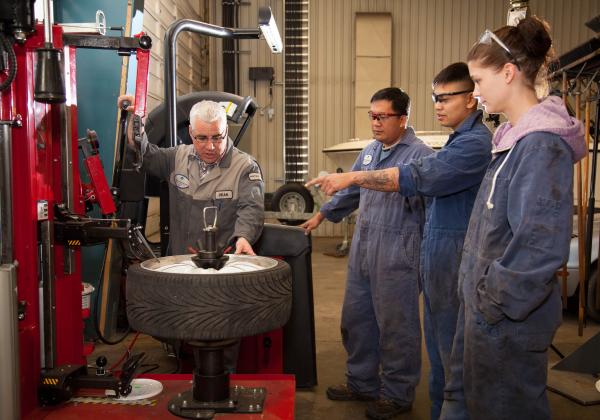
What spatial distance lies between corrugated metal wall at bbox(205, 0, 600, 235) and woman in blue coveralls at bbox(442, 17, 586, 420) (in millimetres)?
7327

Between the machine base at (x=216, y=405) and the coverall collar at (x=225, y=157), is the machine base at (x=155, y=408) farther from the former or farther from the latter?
the coverall collar at (x=225, y=157)

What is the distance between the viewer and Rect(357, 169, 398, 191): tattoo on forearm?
6.76 feet

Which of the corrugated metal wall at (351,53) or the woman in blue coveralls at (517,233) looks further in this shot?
the corrugated metal wall at (351,53)

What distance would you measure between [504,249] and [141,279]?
3.24ft

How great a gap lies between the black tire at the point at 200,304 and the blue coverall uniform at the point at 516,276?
601mm

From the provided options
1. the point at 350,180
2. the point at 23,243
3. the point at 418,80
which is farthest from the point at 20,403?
the point at 418,80

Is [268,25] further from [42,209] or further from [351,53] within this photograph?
[351,53]

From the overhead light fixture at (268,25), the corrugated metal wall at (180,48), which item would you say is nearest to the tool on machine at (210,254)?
the overhead light fixture at (268,25)

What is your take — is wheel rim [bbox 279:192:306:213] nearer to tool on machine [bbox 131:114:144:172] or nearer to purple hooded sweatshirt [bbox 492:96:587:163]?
tool on machine [bbox 131:114:144:172]

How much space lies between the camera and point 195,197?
2.53m

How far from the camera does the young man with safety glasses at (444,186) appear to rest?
2059 mm

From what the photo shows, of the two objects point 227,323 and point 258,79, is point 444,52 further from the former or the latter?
point 227,323

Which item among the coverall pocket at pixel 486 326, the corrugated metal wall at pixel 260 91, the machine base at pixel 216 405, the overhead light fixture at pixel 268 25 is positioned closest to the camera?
the coverall pocket at pixel 486 326

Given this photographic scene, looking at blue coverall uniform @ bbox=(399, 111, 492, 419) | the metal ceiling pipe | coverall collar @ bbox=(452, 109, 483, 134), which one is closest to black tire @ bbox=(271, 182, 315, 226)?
the metal ceiling pipe
